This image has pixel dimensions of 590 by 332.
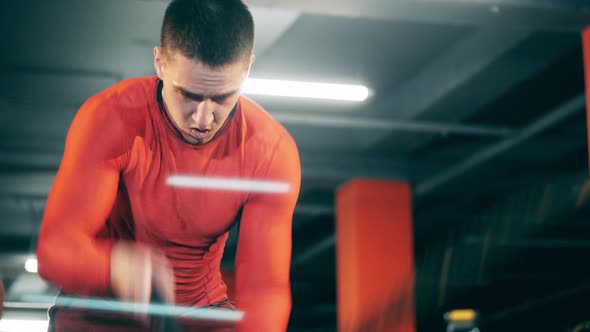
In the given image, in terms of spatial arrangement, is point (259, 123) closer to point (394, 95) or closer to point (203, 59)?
point (203, 59)

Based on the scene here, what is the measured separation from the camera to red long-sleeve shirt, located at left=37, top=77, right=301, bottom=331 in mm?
1681

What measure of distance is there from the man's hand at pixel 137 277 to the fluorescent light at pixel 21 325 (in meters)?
0.36

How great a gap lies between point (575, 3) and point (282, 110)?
255cm

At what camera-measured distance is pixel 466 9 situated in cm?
388

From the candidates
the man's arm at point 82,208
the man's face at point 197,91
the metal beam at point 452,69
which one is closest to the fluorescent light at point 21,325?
the man's arm at point 82,208

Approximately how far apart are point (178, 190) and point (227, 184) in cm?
12

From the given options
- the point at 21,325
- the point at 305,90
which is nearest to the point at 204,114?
the point at 21,325

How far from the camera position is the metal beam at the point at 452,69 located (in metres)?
4.96

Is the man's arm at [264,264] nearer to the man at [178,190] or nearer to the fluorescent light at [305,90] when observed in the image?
the man at [178,190]

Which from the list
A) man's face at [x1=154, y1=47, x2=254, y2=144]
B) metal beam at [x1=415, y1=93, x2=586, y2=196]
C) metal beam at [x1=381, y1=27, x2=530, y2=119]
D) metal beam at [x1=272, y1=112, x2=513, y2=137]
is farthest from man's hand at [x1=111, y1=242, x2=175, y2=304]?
metal beam at [x1=415, y1=93, x2=586, y2=196]

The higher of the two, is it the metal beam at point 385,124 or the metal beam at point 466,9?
the metal beam at point 385,124

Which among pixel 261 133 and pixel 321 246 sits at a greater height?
pixel 321 246

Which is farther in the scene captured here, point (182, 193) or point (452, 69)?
point (452, 69)

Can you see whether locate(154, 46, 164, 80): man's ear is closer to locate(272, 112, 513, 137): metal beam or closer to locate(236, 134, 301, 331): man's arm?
locate(236, 134, 301, 331): man's arm
